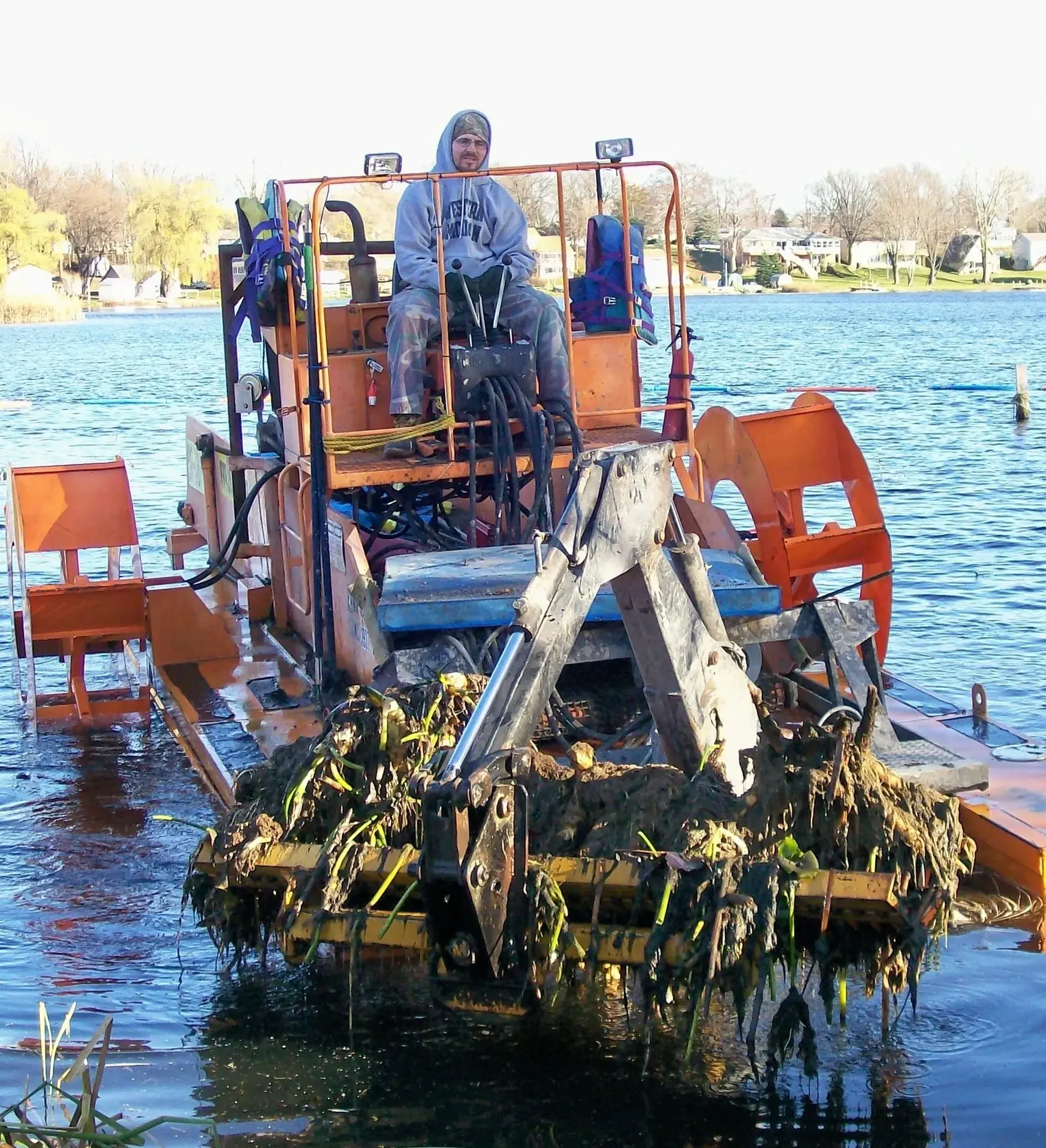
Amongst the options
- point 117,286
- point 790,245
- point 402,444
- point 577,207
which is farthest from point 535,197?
point 790,245

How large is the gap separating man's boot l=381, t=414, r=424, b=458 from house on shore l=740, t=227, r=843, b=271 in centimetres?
9792

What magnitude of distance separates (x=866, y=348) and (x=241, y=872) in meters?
47.8

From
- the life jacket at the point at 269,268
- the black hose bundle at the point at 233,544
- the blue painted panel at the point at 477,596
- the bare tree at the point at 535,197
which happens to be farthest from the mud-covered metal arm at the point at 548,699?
the bare tree at the point at 535,197

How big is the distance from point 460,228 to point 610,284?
3.89 ft

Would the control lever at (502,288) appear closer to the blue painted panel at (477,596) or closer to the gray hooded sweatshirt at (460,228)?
the gray hooded sweatshirt at (460,228)

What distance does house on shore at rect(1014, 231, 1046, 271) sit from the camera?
108438mm

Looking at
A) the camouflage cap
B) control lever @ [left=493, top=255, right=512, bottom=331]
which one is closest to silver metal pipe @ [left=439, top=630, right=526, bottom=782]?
control lever @ [left=493, top=255, right=512, bottom=331]

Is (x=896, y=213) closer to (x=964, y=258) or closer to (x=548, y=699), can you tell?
(x=964, y=258)

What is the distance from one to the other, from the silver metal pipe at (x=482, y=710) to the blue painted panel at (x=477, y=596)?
236cm

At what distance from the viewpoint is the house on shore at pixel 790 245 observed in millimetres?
105312

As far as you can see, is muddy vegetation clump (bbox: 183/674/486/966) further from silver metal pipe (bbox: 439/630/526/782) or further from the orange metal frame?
the orange metal frame

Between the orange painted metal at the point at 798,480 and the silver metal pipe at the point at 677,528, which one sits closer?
the silver metal pipe at the point at 677,528

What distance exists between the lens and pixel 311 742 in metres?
5.72

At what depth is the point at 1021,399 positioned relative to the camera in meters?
28.3
